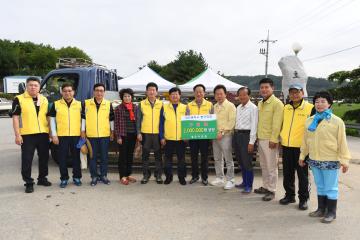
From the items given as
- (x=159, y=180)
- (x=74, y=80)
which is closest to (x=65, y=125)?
(x=74, y=80)

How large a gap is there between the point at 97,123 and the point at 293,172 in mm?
3252

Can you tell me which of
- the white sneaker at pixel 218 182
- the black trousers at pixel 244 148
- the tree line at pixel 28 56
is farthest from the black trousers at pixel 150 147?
the tree line at pixel 28 56

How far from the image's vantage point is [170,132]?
584cm

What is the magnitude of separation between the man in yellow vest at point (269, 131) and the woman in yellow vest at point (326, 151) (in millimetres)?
573

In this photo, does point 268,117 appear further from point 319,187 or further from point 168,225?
point 168,225

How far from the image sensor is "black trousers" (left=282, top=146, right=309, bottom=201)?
4.69 m

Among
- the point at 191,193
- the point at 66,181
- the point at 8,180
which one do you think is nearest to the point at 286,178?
the point at 191,193

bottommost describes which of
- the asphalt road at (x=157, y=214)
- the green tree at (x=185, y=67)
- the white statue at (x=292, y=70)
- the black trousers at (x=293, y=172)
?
the asphalt road at (x=157, y=214)

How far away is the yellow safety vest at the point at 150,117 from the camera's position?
5.86 metres

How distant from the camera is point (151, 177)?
6.48 metres

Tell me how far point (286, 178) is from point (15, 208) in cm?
384

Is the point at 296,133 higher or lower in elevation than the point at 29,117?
lower

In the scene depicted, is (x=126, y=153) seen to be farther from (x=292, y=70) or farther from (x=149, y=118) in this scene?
(x=292, y=70)

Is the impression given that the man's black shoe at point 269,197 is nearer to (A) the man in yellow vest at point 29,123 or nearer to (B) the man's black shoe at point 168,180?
(B) the man's black shoe at point 168,180
